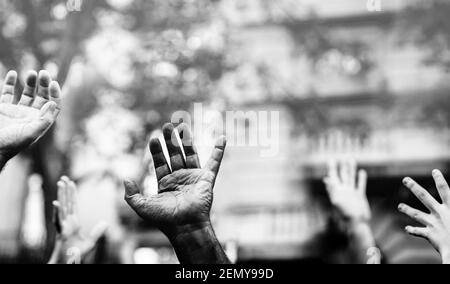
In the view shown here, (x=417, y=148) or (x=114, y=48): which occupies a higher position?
Answer: (x=114, y=48)

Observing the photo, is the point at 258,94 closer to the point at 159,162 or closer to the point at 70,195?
the point at 70,195

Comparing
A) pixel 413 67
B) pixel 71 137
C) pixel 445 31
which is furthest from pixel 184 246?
pixel 413 67

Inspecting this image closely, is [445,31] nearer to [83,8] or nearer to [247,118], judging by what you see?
[247,118]

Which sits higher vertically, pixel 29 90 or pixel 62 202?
pixel 29 90

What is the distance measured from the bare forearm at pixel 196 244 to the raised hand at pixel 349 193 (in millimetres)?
1046

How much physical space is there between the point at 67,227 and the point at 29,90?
2.66 feet

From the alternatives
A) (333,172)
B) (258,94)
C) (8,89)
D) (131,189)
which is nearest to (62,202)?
(8,89)

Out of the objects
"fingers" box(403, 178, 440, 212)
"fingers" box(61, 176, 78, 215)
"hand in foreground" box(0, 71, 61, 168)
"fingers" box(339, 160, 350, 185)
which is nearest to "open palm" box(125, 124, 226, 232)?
"hand in foreground" box(0, 71, 61, 168)

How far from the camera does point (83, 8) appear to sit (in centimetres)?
629

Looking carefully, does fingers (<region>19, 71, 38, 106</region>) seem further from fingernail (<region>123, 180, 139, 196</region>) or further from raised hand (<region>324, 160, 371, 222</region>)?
raised hand (<region>324, 160, 371, 222</region>)

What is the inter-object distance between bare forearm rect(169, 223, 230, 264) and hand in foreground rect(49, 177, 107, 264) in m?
1.03

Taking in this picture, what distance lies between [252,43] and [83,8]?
7.37 ft

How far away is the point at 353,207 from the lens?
2.77m

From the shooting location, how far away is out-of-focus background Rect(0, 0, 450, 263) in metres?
6.46
